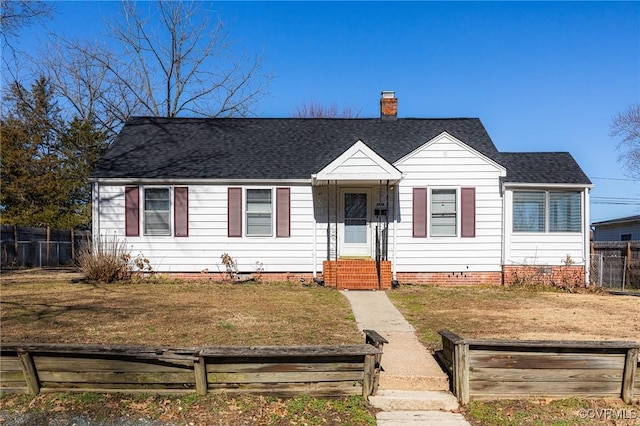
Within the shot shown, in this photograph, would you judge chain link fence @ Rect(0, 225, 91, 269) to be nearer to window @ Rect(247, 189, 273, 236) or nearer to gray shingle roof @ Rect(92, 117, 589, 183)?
gray shingle roof @ Rect(92, 117, 589, 183)

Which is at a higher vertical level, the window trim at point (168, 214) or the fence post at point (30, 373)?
the window trim at point (168, 214)

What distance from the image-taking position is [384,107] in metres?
17.2

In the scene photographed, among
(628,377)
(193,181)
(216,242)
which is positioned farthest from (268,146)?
(628,377)

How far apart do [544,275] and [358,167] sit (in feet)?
20.6

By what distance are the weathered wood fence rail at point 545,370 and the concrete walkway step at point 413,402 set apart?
0.48 feet

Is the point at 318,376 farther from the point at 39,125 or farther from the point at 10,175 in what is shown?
the point at 39,125

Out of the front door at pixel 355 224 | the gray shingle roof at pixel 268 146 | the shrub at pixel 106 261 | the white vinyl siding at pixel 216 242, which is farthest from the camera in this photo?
the front door at pixel 355 224

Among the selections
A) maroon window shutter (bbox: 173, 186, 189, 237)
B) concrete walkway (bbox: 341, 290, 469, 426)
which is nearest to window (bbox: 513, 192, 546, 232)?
concrete walkway (bbox: 341, 290, 469, 426)

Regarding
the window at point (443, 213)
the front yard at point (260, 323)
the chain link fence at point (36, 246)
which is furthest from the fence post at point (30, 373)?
the chain link fence at point (36, 246)

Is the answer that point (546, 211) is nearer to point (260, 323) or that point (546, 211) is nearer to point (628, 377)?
point (628, 377)

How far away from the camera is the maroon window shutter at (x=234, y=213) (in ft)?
46.0

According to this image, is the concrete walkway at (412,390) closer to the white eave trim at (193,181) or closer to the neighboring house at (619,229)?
the white eave trim at (193,181)

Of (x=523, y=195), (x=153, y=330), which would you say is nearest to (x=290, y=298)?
(x=153, y=330)

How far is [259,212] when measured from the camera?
1412cm
